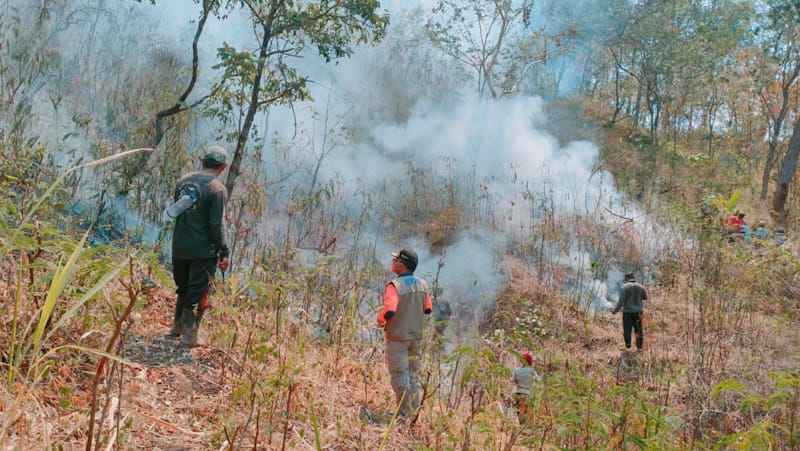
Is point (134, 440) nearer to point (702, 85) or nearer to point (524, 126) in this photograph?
point (524, 126)

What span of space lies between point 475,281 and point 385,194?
12.5 ft

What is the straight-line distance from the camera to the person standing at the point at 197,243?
358 centimetres

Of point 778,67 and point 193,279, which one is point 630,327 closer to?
point 193,279

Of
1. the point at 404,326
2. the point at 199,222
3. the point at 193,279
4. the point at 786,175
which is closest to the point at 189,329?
the point at 193,279

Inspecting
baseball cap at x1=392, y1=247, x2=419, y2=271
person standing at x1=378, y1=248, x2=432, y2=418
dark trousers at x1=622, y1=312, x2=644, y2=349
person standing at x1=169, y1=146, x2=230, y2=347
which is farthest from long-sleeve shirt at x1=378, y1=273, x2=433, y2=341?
dark trousers at x1=622, y1=312, x2=644, y2=349

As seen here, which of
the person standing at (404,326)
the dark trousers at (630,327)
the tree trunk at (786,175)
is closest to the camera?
the person standing at (404,326)

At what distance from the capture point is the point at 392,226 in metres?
11.8

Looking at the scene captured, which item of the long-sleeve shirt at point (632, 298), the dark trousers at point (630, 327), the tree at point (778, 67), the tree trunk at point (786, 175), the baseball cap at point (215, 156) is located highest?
the tree at point (778, 67)

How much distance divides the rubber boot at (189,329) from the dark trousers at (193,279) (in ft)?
0.17

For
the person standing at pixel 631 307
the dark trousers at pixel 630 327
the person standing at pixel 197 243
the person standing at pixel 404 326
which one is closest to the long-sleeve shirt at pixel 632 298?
the person standing at pixel 631 307

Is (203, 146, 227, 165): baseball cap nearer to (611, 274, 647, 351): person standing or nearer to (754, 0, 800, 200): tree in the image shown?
(611, 274, 647, 351): person standing

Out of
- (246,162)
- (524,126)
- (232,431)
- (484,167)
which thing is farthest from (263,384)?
(524,126)

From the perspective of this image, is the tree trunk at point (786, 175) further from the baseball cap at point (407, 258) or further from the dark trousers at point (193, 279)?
the dark trousers at point (193, 279)

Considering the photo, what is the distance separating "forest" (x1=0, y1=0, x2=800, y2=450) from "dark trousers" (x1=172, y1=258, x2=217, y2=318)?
0.27 metres
